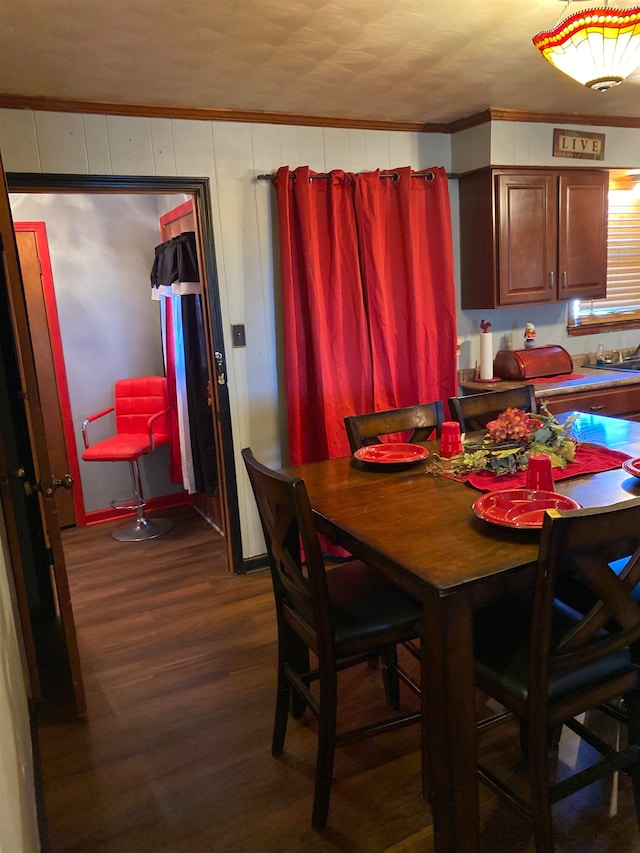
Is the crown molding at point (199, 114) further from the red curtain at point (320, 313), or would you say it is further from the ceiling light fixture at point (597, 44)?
the ceiling light fixture at point (597, 44)

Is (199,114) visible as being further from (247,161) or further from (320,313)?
(320,313)

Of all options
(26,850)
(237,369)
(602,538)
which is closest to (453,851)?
(602,538)

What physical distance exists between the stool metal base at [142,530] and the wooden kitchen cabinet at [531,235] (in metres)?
2.43

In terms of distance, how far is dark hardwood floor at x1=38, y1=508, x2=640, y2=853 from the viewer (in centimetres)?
174

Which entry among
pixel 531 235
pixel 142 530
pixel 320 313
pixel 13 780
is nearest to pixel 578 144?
pixel 531 235

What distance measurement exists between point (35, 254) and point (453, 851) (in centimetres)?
391

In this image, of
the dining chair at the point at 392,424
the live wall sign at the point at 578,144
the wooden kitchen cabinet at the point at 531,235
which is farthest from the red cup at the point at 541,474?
the live wall sign at the point at 578,144

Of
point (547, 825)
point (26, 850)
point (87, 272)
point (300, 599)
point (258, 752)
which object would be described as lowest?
point (258, 752)

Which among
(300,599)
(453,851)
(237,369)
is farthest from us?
(237,369)

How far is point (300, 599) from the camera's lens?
6.06ft

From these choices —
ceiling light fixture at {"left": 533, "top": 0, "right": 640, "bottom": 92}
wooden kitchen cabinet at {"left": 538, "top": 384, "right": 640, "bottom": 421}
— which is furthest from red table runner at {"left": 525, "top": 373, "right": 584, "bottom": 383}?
ceiling light fixture at {"left": 533, "top": 0, "right": 640, "bottom": 92}

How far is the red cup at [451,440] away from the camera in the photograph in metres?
2.28

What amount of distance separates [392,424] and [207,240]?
1366 mm

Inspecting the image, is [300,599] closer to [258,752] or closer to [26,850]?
[258,752]
